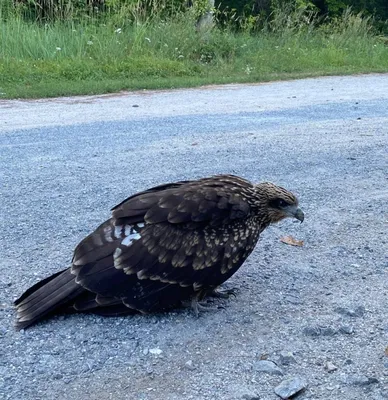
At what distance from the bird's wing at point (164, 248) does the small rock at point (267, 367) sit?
0.57 metres

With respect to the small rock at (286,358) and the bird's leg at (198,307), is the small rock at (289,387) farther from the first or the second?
the bird's leg at (198,307)

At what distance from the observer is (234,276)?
456 cm

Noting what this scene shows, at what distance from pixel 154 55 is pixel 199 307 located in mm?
11383

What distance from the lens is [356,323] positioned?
13.1 ft

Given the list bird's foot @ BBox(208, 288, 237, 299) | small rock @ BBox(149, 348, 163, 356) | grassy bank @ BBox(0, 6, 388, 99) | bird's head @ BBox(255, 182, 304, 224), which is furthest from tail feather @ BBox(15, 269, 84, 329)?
grassy bank @ BBox(0, 6, 388, 99)

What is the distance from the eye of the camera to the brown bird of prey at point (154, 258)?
3809 millimetres

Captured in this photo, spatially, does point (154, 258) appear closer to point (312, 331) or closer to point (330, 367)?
point (312, 331)

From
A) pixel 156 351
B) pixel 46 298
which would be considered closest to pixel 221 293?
pixel 156 351

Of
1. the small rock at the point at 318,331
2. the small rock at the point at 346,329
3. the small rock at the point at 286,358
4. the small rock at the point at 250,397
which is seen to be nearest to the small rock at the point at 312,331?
the small rock at the point at 318,331

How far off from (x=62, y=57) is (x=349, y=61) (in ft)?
23.6

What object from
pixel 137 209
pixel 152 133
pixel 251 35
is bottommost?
pixel 251 35

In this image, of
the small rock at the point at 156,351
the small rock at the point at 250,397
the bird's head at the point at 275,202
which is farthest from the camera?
the bird's head at the point at 275,202

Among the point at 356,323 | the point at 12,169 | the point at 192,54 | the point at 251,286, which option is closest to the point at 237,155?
the point at 12,169

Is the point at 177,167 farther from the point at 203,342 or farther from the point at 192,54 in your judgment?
the point at 192,54
